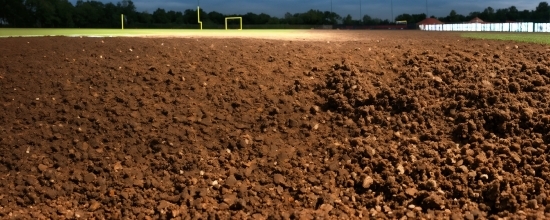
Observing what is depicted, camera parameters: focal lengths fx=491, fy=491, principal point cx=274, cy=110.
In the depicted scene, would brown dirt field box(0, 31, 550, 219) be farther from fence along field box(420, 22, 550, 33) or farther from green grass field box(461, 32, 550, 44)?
fence along field box(420, 22, 550, 33)

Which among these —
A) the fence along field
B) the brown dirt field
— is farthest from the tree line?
the brown dirt field

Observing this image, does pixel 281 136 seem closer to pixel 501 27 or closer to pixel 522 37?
pixel 522 37

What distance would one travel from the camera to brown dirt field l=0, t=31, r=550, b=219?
4434 millimetres

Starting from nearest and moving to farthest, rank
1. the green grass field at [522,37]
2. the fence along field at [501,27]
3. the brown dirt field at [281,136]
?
the brown dirt field at [281,136], the green grass field at [522,37], the fence along field at [501,27]

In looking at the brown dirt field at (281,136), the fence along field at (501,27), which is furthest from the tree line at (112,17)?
the brown dirt field at (281,136)

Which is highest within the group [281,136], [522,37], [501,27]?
[501,27]

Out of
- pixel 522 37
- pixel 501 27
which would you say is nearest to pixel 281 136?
pixel 522 37

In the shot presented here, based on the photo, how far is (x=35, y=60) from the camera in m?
7.27

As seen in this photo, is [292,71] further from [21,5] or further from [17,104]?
[21,5]

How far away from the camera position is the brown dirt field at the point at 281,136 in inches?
175

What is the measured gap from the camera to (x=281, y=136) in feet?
17.4

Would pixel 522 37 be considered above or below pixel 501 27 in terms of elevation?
below

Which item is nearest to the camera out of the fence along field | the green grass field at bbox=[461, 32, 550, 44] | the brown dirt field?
the brown dirt field

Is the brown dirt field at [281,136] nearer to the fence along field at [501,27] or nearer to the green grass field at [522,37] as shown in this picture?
the green grass field at [522,37]
